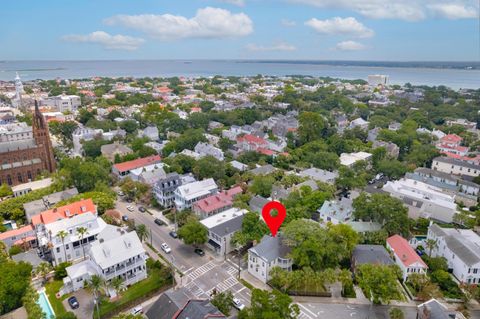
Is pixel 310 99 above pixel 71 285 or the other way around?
above

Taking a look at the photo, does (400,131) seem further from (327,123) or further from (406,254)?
(406,254)

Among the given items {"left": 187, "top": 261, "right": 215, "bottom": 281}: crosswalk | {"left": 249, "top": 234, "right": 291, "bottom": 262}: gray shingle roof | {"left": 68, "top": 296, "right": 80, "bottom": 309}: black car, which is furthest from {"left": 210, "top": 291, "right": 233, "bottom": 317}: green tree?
{"left": 68, "top": 296, "right": 80, "bottom": 309}: black car

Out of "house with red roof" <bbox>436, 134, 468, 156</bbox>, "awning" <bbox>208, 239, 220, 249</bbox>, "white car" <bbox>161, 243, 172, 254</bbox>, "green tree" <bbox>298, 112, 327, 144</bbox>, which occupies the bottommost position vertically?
"white car" <bbox>161, 243, 172, 254</bbox>

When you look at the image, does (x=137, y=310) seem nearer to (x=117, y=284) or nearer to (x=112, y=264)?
(x=117, y=284)

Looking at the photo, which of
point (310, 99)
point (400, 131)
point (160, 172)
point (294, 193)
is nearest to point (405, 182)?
point (294, 193)

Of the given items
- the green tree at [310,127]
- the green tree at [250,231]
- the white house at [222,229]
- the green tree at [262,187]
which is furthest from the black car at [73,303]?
the green tree at [310,127]

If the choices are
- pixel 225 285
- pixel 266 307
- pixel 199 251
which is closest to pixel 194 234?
pixel 199 251

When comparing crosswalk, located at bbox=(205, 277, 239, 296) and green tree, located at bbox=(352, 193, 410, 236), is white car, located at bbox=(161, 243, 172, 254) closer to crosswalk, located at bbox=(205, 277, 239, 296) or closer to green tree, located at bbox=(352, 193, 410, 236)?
crosswalk, located at bbox=(205, 277, 239, 296)

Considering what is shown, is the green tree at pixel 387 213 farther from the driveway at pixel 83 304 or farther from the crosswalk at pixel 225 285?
the driveway at pixel 83 304
